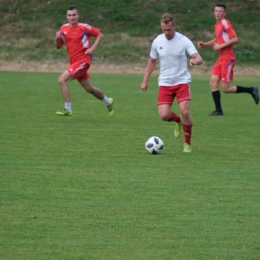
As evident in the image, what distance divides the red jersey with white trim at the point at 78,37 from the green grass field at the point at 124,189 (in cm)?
118

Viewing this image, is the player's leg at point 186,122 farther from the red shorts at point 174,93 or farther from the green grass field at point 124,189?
the green grass field at point 124,189

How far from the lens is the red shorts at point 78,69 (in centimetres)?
1504

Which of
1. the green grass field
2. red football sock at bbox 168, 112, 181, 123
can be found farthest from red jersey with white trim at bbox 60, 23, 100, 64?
red football sock at bbox 168, 112, 181, 123

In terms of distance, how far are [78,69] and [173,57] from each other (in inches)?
172

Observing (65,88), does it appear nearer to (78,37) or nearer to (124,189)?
(78,37)

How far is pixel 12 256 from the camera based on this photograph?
5707 mm

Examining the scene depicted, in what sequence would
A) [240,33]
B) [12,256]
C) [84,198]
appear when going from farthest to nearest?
[240,33], [84,198], [12,256]

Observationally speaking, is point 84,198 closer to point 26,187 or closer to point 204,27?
point 26,187

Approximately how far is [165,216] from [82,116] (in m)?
8.79

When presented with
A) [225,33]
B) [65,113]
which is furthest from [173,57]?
[225,33]

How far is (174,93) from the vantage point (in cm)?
1113

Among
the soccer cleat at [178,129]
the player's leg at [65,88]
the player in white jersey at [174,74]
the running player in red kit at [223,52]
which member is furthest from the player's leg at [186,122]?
the running player in red kit at [223,52]

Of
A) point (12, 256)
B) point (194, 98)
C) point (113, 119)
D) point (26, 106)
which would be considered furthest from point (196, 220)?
point (194, 98)

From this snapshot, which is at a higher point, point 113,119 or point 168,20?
point 168,20
